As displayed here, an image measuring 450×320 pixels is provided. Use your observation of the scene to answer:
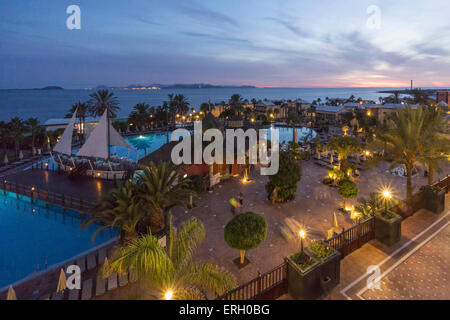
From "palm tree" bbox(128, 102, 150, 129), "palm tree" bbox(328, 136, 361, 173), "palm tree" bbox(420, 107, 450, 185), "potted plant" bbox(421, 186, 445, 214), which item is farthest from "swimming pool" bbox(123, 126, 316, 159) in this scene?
"potted plant" bbox(421, 186, 445, 214)

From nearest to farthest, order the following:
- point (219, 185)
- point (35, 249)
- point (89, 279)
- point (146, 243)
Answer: point (146, 243)
point (89, 279)
point (35, 249)
point (219, 185)

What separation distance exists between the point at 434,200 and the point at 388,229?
15.8 feet

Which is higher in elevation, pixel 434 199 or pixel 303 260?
pixel 434 199

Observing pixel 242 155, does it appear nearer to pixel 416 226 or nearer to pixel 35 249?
pixel 416 226

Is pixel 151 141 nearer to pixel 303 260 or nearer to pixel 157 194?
pixel 157 194

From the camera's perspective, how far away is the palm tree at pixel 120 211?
9.60 meters

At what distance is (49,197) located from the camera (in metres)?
17.4

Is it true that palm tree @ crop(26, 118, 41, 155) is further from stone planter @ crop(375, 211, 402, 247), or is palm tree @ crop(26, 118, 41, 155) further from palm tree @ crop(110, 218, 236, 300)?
stone planter @ crop(375, 211, 402, 247)

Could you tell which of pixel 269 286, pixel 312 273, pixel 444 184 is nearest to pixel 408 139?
pixel 444 184

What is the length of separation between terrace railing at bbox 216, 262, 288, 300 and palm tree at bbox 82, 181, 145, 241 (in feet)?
16.4

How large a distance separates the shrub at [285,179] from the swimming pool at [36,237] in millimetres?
9613

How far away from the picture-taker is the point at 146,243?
5512 mm

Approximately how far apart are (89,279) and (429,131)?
52.9 feet
